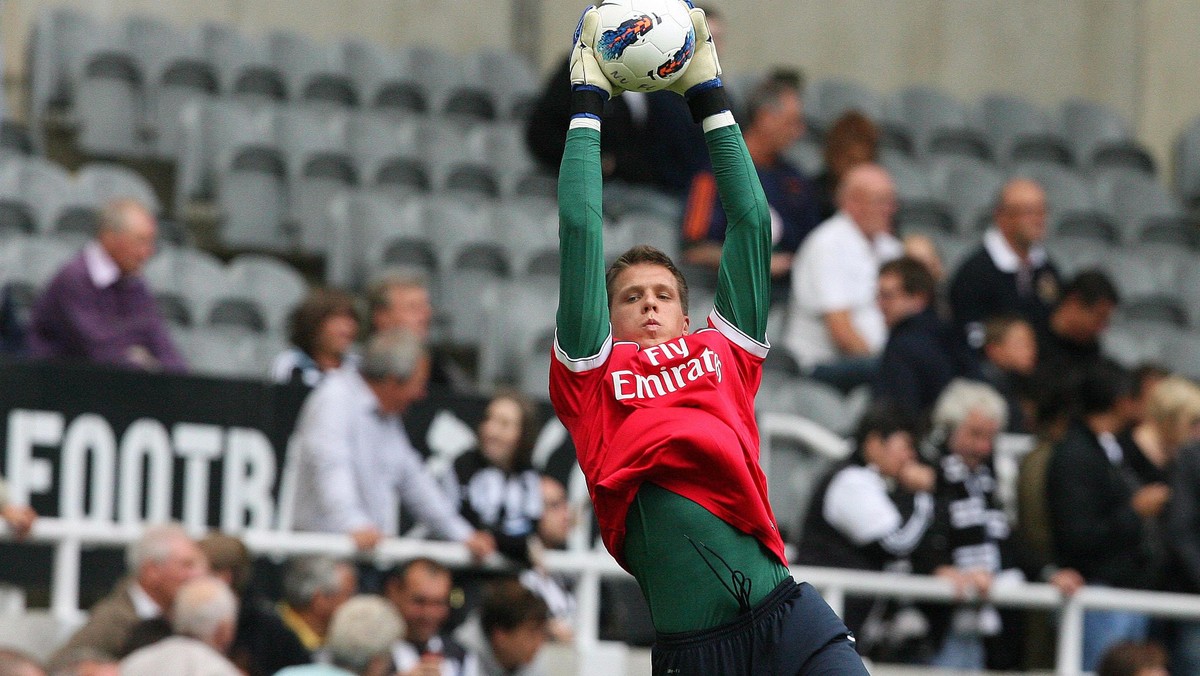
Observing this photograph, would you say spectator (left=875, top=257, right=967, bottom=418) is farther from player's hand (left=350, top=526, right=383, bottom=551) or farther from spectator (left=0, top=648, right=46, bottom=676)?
spectator (left=0, top=648, right=46, bottom=676)

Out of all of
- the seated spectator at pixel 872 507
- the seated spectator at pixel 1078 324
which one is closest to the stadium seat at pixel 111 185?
the seated spectator at pixel 872 507

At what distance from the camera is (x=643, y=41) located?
183 inches

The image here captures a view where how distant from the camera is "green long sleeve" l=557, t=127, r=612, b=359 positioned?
464 cm

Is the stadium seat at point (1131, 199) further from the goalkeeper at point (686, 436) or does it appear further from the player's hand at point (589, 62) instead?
the player's hand at point (589, 62)

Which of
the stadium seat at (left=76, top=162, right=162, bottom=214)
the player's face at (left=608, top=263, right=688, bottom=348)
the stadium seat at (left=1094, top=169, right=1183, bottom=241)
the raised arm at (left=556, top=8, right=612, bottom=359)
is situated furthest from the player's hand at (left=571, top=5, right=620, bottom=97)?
the stadium seat at (left=1094, top=169, right=1183, bottom=241)

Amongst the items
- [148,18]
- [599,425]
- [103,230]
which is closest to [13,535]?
[103,230]

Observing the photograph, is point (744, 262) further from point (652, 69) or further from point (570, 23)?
point (570, 23)

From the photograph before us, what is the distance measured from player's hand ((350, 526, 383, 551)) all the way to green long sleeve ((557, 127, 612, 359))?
9.39 feet

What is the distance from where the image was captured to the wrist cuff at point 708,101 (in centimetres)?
487

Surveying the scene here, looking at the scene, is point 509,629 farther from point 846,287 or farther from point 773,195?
point 773,195

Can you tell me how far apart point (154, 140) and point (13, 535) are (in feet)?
17.1

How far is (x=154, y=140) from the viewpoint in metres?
11.9

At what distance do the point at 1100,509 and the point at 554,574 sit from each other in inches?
93.8

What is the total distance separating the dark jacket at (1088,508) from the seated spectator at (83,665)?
4106mm
